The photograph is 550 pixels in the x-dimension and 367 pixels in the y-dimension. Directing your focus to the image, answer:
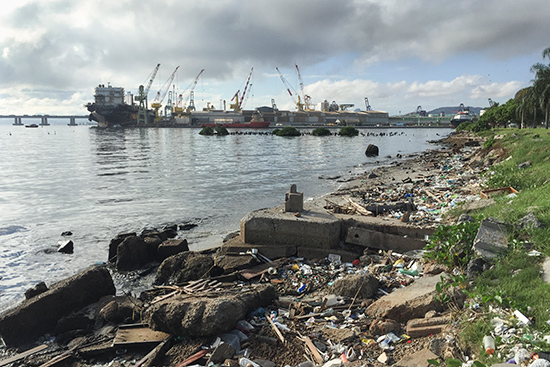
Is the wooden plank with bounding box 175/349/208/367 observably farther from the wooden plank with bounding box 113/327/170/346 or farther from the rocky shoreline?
the wooden plank with bounding box 113/327/170/346

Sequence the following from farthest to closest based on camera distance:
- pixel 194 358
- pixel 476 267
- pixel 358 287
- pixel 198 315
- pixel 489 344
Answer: pixel 358 287, pixel 476 267, pixel 198 315, pixel 194 358, pixel 489 344

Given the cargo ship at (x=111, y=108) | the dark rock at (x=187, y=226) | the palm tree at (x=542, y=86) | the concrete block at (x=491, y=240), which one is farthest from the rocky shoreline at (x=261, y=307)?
the cargo ship at (x=111, y=108)

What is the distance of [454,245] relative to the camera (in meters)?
6.18

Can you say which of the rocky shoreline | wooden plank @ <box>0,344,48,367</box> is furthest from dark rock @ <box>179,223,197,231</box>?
wooden plank @ <box>0,344,48,367</box>

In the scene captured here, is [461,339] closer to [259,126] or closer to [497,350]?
[497,350]

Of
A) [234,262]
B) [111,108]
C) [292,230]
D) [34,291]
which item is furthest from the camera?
[111,108]

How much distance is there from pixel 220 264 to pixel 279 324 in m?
2.71

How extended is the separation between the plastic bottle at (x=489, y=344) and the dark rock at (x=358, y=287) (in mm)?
2314

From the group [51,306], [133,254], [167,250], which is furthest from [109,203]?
[51,306]

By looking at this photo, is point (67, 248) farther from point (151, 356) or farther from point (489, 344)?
point (489, 344)

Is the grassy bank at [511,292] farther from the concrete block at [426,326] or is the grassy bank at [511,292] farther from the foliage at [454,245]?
the concrete block at [426,326]

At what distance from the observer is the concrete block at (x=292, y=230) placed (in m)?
8.43

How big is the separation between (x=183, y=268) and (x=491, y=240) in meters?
5.62

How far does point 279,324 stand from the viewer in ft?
18.0
